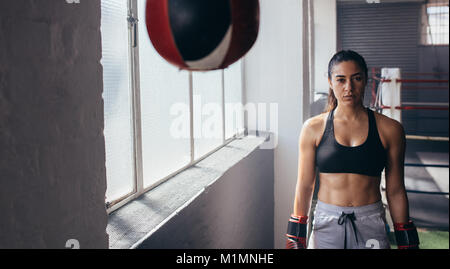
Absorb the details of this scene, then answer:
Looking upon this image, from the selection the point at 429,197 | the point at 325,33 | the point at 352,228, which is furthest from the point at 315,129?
the point at 325,33

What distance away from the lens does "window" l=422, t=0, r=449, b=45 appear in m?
11.2

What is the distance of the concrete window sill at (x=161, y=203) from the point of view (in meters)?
1.59

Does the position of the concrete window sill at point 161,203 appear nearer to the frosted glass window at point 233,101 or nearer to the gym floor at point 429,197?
the frosted glass window at point 233,101

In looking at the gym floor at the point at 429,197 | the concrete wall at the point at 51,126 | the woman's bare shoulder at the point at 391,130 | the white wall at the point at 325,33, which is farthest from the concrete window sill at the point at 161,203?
the white wall at the point at 325,33

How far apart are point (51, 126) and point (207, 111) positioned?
195 centimetres

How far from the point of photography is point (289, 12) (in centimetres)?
398

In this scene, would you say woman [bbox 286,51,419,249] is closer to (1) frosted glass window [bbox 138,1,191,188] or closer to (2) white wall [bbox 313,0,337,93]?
(1) frosted glass window [bbox 138,1,191,188]

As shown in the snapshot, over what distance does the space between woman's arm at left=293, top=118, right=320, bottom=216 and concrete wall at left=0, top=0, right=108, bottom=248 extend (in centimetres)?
119

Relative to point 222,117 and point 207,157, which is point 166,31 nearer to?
point 207,157

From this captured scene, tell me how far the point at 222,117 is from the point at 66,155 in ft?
7.28

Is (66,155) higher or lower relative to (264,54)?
lower

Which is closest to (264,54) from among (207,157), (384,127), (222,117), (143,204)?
(222,117)

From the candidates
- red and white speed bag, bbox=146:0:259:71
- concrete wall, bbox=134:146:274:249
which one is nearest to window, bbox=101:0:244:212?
concrete wall, bbox=134:146:274:249

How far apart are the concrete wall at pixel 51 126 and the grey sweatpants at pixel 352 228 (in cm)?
116
